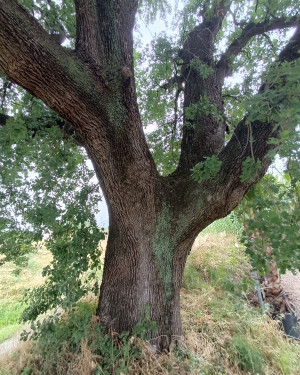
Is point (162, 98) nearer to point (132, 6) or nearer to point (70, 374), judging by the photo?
point (132, 6)

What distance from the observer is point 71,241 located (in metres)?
2.36

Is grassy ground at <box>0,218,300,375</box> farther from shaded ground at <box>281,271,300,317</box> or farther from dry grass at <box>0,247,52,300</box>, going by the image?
dry grass at <box>0,247,52,300</box>

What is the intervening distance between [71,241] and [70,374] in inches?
45.0

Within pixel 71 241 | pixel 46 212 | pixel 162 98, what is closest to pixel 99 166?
pixel 46 212

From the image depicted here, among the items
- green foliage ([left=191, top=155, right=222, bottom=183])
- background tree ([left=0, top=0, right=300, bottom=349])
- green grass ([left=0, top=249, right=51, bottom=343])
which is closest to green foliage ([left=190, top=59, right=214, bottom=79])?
background tree ([left=0, top=0, right=300, bottom=349])

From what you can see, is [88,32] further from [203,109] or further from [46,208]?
[46,208]

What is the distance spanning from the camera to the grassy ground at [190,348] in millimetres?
1800

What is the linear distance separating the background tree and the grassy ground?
0.20 meters

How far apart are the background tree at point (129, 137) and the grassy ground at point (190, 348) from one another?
20cm

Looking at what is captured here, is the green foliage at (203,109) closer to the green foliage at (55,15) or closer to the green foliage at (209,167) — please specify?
the green foliage at (209,167)

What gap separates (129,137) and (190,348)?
221 centimetres

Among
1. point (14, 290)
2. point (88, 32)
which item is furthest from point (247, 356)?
point (14, 290)

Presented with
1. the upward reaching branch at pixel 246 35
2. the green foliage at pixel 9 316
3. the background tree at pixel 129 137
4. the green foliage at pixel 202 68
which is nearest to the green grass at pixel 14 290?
the green foliage at pixel 9 316

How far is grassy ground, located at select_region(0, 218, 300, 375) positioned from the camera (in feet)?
5.90
